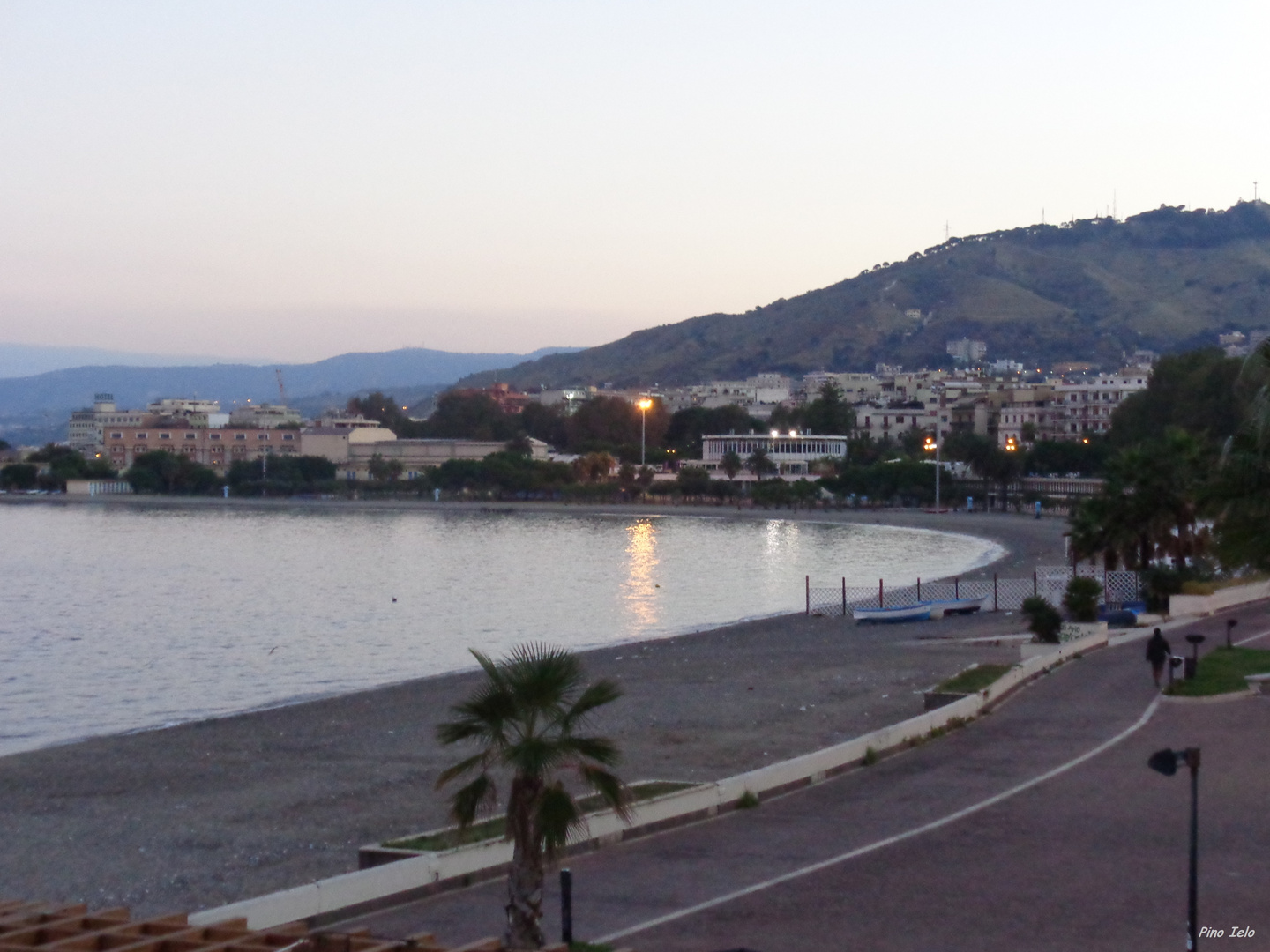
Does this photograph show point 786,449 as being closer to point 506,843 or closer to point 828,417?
point 828,417

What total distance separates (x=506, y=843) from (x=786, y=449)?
11073cm

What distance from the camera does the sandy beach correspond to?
13445mm

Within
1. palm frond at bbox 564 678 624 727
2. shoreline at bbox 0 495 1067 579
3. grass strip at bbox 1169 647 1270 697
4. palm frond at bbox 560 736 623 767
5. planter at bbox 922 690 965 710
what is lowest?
shoreline at bbox 0 495 1067 579

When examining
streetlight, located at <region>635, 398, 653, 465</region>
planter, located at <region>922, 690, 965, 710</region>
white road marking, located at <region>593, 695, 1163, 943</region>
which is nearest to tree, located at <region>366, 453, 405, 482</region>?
streetlight, located at <region>635, 398, 653, 465</region>

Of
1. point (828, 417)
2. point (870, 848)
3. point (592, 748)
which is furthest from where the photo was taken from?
point (828, 417)

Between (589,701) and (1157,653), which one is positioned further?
(1157,653)

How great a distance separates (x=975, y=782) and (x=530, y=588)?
39.1 m

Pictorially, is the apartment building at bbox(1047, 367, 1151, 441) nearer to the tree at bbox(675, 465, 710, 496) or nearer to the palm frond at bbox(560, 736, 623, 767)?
the tree at bbox(675, 465, 710, 496)

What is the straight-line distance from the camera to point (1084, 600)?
1014 inches

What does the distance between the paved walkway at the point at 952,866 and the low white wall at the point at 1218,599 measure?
13.0 meters

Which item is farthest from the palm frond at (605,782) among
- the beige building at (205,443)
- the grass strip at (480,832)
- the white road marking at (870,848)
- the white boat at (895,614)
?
the beige building at (205,443)

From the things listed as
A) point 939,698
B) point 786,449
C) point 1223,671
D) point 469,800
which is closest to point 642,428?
point 786,449

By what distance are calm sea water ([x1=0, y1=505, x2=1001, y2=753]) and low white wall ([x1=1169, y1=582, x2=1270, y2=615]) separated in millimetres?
13774

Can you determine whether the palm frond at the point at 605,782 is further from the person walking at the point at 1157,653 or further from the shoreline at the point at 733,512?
the shoreline at the point at 733,512
